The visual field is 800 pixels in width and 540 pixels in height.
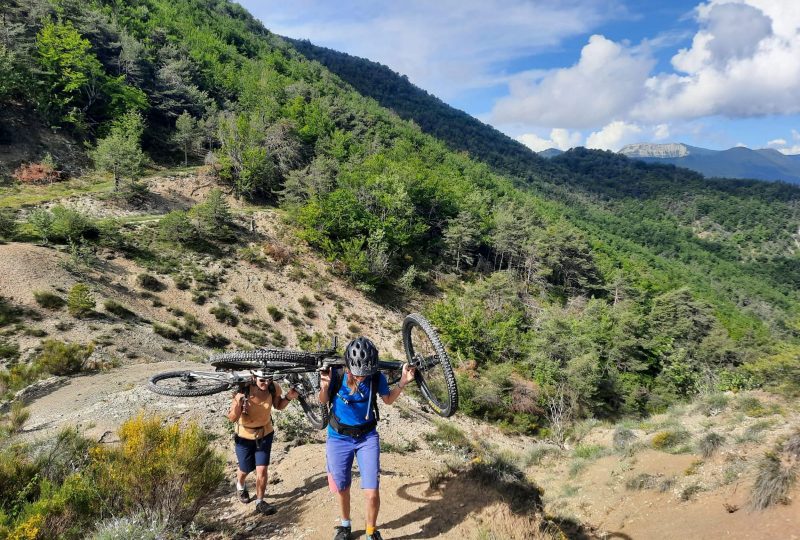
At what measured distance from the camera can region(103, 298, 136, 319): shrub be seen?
1839 centimetres

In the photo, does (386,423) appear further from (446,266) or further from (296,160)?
(296,160)

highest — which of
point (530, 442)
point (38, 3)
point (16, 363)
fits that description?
point (38, 3)

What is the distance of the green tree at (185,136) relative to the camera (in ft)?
138

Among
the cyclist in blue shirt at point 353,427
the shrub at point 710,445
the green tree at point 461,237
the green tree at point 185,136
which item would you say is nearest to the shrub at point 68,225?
the green tree at point 185,136

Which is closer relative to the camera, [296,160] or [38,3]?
[38,3]

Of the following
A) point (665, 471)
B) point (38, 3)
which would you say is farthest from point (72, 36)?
point (665, 471)

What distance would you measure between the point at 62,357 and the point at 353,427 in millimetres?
13936

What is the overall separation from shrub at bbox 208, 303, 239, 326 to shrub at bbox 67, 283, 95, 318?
25.1 feet

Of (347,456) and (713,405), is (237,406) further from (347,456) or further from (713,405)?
(713,405)

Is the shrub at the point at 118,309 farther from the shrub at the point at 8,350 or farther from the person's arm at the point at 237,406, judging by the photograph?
the person's arm at the point at 237,406

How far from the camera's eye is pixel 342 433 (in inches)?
182

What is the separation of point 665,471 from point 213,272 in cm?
2770

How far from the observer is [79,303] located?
16875 millimetres

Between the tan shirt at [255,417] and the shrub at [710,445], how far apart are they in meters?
10.7
